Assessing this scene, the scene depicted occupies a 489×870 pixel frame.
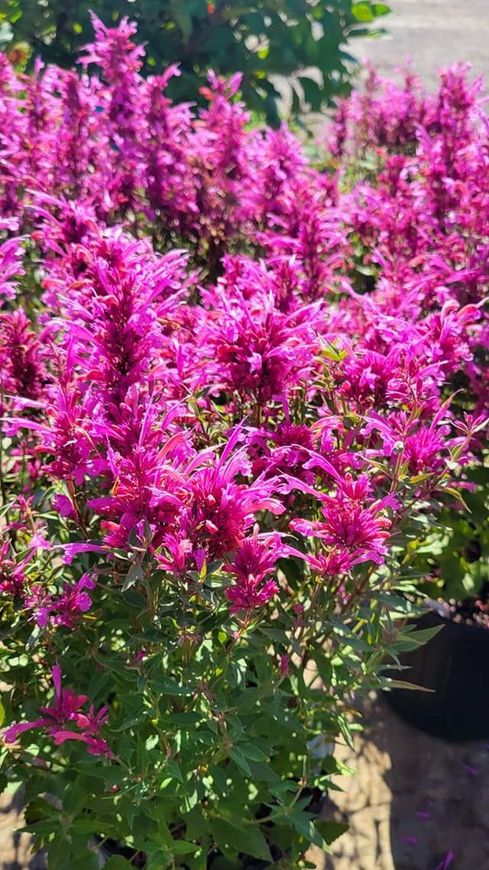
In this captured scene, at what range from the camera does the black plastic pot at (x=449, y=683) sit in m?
2.22

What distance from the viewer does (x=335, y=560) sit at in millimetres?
1175

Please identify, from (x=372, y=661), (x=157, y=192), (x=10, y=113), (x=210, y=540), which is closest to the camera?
(x=210, y=540)

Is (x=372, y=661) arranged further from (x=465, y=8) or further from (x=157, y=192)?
(x=465, y=8)

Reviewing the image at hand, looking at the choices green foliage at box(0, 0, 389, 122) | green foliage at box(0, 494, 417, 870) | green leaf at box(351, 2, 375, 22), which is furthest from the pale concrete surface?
green foliage at box(0, 494, 417, 870)

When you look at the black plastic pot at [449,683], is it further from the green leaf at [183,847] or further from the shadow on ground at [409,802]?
the green leaf at [183,847]

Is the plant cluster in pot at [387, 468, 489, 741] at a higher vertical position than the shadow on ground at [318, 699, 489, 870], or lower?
higher

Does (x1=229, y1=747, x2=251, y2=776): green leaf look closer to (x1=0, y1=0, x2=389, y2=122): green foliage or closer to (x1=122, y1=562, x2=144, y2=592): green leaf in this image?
(x1=122, y1=562, x2=144, y2=592): green leaf

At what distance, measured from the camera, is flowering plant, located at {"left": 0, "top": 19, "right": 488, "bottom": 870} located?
1.17 m

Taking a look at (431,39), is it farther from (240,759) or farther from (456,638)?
(240,759)

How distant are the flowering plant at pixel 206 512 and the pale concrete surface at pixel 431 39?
31.8ft

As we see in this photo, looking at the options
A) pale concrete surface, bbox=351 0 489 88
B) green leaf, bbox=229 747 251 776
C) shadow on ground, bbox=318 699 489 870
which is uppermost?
pale concrete surface, bbox=351 0 489 88

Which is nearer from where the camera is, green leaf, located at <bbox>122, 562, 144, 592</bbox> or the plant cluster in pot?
green leaf, located at <bbox>122, 562, 144, 592</bbox>

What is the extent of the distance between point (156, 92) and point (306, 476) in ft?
4.78

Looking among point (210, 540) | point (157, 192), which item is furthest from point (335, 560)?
point (157, 192)
